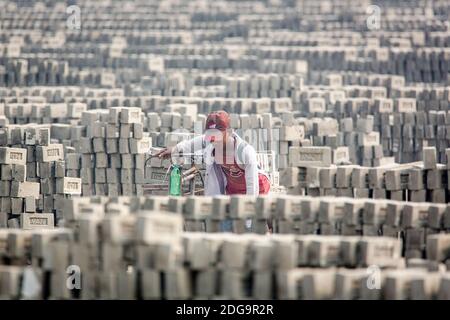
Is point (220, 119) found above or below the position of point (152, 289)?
above

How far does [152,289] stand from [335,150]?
37.7 ft

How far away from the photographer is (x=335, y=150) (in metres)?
24.8

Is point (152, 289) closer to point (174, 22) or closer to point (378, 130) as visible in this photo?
point (378, 130)

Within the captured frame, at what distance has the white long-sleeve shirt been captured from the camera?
17.2 meters

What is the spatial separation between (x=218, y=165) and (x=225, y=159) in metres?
0.16

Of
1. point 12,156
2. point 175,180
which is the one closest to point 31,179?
point 12,156

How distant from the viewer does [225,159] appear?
17562 millimetres

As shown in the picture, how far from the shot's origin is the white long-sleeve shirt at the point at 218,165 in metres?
17.2

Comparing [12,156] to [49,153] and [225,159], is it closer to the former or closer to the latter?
[49,153]

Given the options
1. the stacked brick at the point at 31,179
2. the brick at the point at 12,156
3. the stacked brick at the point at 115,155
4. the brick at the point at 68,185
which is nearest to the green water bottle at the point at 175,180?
the stacked brick at the point at 31,179

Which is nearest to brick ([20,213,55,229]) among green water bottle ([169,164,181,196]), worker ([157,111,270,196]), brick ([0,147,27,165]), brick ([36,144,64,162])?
brick ([0,147,27,165])

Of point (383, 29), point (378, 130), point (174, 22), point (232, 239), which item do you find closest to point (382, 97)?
point (378, 130)

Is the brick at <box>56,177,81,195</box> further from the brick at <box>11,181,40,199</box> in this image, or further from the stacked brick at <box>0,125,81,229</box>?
the brick at <box>11,181,40,199</box>

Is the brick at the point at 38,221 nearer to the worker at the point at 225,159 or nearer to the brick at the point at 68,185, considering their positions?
the brick at the point at 68,185
